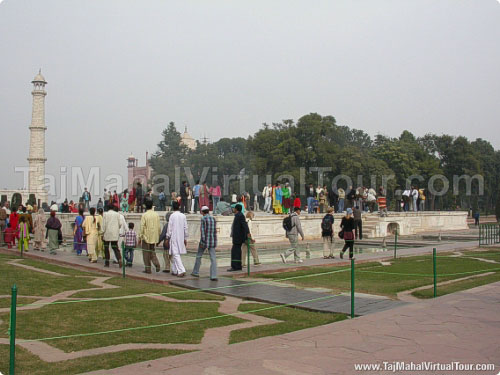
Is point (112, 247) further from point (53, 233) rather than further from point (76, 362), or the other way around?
point (76, 362)

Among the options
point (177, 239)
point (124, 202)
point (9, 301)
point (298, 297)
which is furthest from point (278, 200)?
point (9, 301)

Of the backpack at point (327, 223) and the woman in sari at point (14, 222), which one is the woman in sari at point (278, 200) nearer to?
the backpack at point (327, 223)

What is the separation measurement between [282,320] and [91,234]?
28.5 feet

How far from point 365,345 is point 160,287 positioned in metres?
5.71

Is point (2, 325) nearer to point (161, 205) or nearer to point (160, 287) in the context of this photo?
point (160, 287)

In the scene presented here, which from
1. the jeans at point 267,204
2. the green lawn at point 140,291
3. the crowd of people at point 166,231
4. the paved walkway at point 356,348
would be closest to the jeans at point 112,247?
the crowd of people at point 166,231

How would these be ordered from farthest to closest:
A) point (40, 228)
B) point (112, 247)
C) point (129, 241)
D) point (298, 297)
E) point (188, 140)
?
point (188, 140)
point (40, 228)
point (129, 241)
point (112, 247)
point (298, 297)

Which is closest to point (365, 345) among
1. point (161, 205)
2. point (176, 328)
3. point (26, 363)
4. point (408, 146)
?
point (176, 328)

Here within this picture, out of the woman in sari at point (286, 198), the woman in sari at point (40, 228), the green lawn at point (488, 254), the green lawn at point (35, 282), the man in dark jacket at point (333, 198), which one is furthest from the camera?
the man in dark jacket at point (333, 198)

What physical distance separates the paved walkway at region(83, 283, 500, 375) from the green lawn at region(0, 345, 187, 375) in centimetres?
32

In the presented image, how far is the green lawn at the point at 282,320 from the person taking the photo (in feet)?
21.4

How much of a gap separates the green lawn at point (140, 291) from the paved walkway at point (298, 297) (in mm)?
376

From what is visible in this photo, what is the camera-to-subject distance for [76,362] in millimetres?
5363

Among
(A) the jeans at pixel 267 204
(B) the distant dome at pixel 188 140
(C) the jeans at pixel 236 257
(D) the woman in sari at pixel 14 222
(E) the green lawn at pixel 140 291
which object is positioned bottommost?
(E) the green lawn at pixel 140 291
